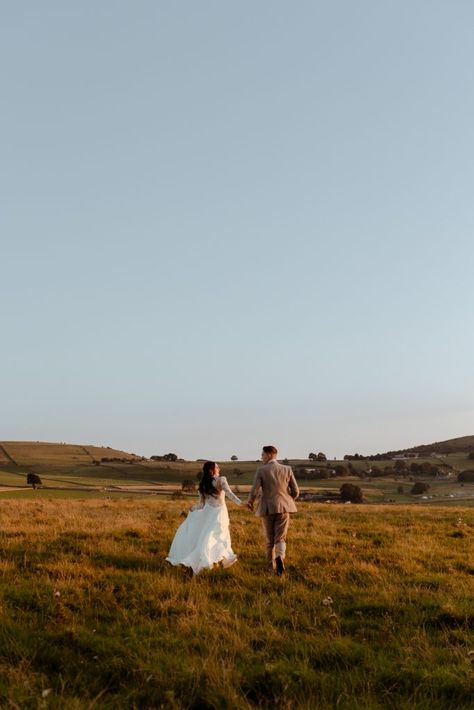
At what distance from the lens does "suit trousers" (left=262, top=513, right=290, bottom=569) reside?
1278 centimetres

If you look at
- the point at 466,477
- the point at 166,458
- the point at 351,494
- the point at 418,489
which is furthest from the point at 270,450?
the point at 166,458

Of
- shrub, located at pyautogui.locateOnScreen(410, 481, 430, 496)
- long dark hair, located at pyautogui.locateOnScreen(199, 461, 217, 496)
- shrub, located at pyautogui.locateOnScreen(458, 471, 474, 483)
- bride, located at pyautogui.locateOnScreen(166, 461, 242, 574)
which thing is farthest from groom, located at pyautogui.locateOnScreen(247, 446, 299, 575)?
shrub, located at pyautogui.locateOnScreen(458, 471, 474, 483)

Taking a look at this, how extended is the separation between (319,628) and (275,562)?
12.5 ft

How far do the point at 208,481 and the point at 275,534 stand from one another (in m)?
1.86

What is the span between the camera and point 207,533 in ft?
42.4

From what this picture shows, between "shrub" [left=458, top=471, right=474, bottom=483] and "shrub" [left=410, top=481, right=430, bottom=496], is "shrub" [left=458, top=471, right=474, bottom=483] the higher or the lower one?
the higher one

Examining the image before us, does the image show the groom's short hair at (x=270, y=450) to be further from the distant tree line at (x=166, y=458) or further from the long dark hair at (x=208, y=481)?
the distant tree line at (x=166, y=458)

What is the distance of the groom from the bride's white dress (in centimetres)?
64

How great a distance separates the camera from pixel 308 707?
20.1ft

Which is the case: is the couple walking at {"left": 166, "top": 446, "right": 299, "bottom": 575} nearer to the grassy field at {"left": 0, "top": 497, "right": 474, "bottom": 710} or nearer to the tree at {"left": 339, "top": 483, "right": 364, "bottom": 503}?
the grassy field at {"left": 0, "top": 497, "right": 474, "bottom": 710}

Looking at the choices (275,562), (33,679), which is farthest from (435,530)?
(33,679)

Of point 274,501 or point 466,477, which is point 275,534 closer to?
point 274,501

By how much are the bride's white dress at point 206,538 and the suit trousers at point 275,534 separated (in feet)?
2.55

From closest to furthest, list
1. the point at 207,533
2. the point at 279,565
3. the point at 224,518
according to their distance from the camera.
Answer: the point at 279,565 < the point at 207,533 < the point at 224,518
